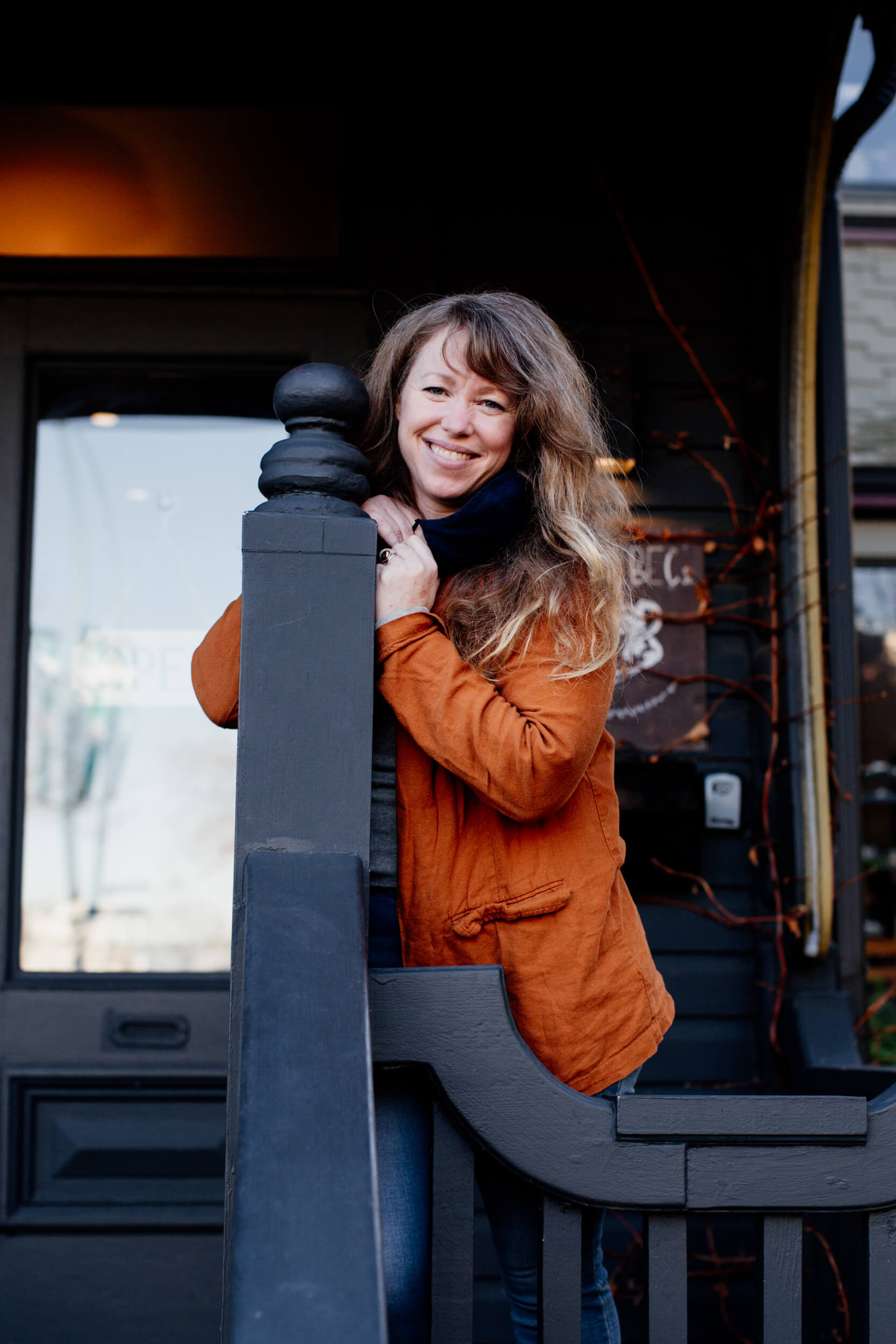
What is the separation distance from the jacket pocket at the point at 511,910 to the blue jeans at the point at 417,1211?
0.26 ft

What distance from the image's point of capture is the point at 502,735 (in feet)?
4.01

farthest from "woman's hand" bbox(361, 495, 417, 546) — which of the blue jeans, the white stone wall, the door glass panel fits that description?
the white stone wall

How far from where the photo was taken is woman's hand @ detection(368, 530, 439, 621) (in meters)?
1.27

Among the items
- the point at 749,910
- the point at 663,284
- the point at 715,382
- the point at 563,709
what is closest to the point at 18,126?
the point at 663,284

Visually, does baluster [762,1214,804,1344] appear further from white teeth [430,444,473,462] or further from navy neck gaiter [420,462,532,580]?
white teeth [430,444,473,462]

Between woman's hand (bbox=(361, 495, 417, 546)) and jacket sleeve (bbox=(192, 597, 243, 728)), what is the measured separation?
0.19m

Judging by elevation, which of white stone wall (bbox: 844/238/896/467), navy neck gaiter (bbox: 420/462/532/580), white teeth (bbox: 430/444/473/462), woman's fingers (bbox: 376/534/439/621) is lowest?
woman's fingers (bbox: 376/534/439/621)

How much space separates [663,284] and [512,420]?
1640 millimetres

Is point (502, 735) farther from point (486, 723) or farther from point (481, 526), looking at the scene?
point (481, 526)

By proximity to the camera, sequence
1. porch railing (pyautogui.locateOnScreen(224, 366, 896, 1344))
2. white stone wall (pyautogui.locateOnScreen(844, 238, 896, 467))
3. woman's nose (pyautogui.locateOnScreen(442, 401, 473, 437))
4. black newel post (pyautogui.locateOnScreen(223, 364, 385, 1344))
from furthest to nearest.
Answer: white stone wall (pyautogui.locateOnScreen(844, 238, 896, 467)), woman's nose (pyautogui.locateOnScreen(442, 401, 473, 437)), porch railing (pyautogui.locateOnScreen(224, 366, 896, 1344)), black newel post (pyautogui.locateOnScreen(223, 364, 385, 1344))

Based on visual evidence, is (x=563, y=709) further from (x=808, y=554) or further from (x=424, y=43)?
(x=424, y=43)

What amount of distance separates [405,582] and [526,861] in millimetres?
362

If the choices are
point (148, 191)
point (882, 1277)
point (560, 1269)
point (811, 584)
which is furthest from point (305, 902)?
point (148, 191)

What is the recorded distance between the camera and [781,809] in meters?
2.78
